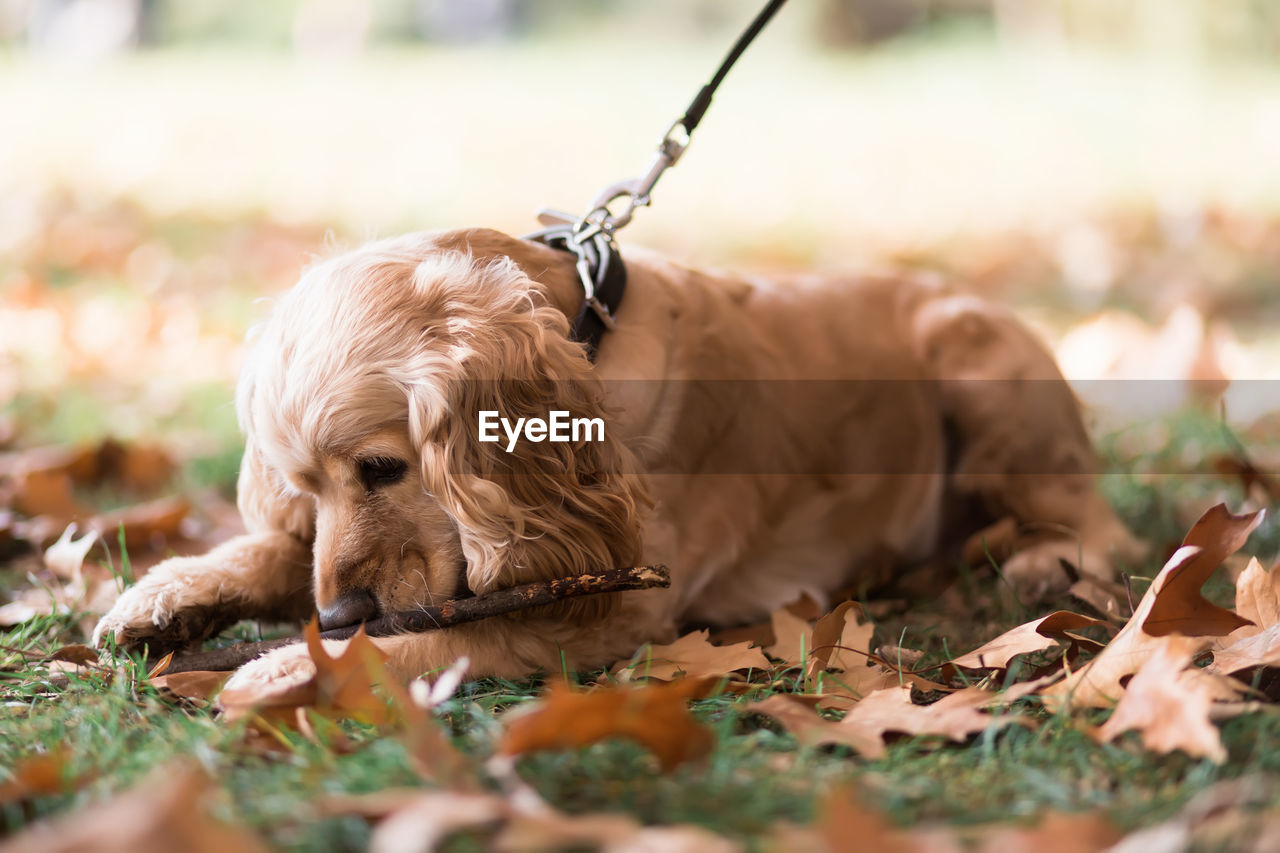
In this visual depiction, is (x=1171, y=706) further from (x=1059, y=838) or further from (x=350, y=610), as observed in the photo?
(x=350, y=610)

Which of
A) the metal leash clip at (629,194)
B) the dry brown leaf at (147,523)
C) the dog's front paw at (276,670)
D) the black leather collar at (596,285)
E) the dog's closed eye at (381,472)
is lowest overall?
the dry brown leaf at (147,523)

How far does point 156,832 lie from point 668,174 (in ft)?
26.5

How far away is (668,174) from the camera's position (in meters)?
8.70

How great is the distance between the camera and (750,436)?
99.3 inches

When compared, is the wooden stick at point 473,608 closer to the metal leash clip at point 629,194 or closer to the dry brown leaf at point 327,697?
the dry brown leaf at point 327,697

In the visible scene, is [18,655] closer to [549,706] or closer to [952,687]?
[549,706]

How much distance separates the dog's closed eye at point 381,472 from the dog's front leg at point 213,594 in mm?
414

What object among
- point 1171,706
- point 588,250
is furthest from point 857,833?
point 588,250

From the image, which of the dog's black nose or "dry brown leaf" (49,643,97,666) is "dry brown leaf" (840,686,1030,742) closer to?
the dog's black nose

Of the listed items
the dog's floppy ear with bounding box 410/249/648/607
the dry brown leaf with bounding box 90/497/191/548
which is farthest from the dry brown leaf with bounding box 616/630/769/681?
the dry brown leaf with bounding box 90/497/191/548

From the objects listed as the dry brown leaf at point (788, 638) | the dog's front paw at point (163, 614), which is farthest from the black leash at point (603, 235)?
the dog's front paw at point (163, 614)

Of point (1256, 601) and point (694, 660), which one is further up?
point (1256, 601)

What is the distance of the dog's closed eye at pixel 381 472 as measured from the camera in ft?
6.51

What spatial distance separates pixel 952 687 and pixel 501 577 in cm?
80
